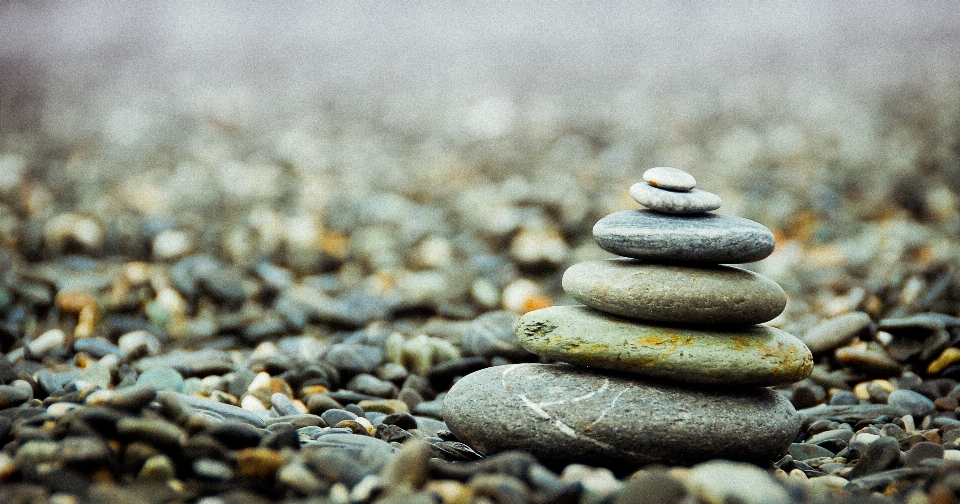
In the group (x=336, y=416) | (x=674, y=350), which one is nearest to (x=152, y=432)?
(x=336, y=416)

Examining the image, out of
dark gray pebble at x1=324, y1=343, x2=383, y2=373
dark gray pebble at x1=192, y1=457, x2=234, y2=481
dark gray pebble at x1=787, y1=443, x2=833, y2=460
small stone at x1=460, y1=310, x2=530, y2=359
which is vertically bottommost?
dark gray pebble at x1=192, y1=457, x2=234, y2=481

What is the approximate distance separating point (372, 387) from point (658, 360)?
1773mm

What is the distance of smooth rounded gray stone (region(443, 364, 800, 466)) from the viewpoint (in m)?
2.92

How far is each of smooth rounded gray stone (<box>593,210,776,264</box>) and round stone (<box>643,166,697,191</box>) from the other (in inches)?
5.0

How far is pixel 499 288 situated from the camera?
245 inches

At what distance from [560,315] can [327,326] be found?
8.99 ft

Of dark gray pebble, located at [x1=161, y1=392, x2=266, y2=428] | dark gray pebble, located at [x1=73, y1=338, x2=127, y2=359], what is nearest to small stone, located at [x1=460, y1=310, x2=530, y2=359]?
dark gray pebble, located at [x1=161, y1=392, x2=266, y2=428]

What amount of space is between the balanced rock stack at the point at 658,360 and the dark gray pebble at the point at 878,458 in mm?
276

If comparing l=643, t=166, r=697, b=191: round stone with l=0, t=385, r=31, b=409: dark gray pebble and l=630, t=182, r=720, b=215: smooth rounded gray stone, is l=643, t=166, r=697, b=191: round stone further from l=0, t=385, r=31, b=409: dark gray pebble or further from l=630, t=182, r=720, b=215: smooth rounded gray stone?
l=0, t=385, r=31, b=409: dark gray pebble

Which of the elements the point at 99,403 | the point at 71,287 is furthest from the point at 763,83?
the point at 99,403

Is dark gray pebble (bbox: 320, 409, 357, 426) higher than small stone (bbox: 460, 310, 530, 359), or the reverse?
small stone (bbox: 460, 310, 530, 359)

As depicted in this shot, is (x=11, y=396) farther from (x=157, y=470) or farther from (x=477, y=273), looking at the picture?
(x=477, y=273)

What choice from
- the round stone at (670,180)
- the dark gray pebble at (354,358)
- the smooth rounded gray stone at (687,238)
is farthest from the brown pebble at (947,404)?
the dark gray pebble at (354,358)

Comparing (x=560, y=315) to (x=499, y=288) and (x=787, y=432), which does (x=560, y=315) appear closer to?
(x=787, y=432)
